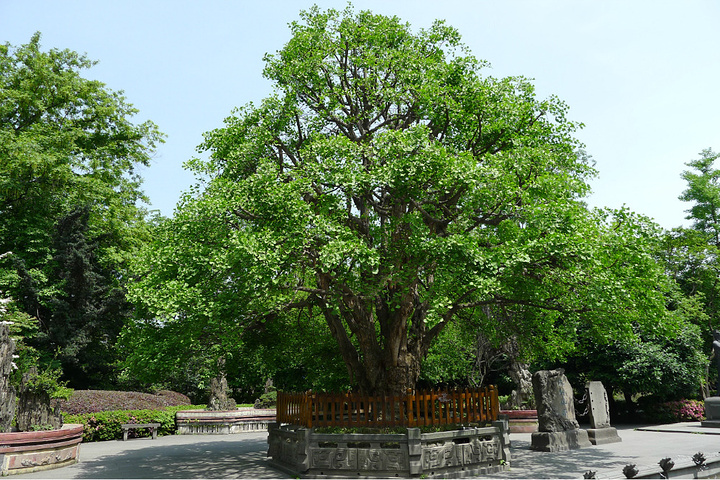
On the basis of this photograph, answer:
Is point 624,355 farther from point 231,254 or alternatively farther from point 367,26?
point 231,254

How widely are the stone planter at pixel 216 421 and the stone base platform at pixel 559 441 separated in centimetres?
1473

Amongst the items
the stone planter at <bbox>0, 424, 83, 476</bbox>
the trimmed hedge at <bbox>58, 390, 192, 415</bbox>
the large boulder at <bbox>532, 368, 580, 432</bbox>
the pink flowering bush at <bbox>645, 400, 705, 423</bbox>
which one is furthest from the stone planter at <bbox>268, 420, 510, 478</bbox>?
the pink flowering bush at <bbox>645, 400, 705, 423</bbox>

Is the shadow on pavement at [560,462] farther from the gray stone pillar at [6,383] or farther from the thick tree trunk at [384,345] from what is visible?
the gray stone pillar at [6,383]

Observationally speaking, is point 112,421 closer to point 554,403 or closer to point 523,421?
point 523,421

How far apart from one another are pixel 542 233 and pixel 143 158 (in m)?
28.5

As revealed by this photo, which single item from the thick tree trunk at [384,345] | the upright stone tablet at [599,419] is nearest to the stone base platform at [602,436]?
the upright stone tablet at [599,419]

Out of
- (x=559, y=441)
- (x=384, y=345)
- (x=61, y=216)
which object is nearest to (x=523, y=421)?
(x=559, y=441)

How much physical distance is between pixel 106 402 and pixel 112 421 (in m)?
1.76

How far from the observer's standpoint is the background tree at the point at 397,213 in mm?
11312

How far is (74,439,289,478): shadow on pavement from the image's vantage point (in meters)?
12.7

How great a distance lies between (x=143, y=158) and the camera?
1324 inches

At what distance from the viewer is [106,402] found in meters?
23.3

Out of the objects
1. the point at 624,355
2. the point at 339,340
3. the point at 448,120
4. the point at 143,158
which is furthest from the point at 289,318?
the point at 143,158

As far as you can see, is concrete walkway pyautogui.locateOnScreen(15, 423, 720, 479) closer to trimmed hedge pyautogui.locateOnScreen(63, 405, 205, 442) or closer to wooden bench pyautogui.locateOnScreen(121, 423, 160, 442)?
wooden bench pyautogui.locateOnScreen(121, 423, 160, 442)
